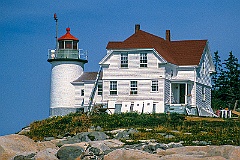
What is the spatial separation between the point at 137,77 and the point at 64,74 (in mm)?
5956

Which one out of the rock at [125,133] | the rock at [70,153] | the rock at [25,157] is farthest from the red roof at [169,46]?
the rock at [25,157]

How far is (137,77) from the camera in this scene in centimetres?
4347

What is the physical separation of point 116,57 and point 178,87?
5.04 m

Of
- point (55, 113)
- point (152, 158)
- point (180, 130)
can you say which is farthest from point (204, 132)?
point (55, 113)

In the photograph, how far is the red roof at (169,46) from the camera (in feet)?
143

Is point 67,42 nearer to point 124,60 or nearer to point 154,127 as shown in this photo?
point 124,60

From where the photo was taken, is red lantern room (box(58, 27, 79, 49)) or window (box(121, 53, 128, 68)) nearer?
window (box(121, 53, 128, 68))

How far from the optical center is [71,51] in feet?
154

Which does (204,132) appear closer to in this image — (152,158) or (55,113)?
(152,158)

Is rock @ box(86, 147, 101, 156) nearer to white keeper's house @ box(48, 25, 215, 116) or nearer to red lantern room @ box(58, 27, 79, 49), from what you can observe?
white keeper's house @ box(48, 25, 215, 116)

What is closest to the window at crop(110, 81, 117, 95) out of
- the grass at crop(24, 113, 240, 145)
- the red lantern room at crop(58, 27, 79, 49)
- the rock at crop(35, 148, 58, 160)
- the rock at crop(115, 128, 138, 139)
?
the red lantern room at crop(58, 27, 79, 49)

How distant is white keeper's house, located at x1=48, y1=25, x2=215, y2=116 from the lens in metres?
43.0

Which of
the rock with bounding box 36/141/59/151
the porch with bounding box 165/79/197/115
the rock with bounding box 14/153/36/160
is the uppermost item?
the porch with bounding box 165/79/197/115

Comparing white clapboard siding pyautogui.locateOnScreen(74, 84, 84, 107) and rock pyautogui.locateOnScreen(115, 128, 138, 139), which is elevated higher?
white clapboard siding pyautogui.locateOnScreen(74, 84, 84, 107)
